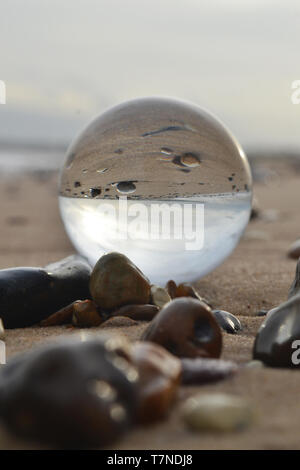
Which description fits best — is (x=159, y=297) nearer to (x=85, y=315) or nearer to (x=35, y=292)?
(x=85, y=315)

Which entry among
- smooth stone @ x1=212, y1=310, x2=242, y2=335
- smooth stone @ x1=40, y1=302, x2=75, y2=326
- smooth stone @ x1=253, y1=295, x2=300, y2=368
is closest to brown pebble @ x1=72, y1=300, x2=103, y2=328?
smooth stone @ x1=40, y1=302, x2=75, y2=326

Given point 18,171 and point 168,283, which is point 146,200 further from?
point 18,171

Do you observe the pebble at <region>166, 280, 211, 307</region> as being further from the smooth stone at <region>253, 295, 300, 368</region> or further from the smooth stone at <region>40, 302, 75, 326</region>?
the smooth stone at <region>253, 295, 300, 368</region>

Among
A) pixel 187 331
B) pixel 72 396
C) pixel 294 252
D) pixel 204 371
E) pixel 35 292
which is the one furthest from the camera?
pixel 294 252

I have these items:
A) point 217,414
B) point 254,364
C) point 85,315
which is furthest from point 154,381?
point 85,315

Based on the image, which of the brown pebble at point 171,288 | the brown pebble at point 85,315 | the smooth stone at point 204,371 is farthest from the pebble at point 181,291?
the smooth stone at point 204,371

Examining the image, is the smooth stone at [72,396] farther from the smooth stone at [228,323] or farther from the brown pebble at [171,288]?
the brown pebble at [171,288]
